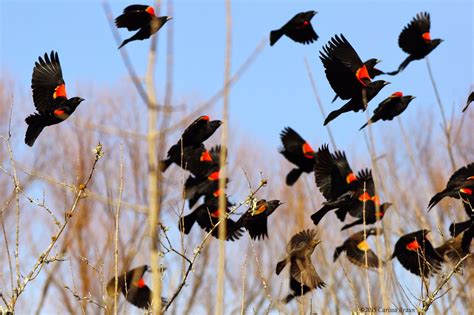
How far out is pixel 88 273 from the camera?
37.6 feet

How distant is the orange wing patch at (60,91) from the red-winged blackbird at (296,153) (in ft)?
5.56

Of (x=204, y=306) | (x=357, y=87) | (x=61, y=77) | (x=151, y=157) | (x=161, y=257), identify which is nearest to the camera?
(x=151, y=157)

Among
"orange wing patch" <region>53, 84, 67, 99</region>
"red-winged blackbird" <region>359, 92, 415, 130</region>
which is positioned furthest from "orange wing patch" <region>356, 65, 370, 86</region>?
"orange wing patch" <region>53, 84, 67, 99</region>

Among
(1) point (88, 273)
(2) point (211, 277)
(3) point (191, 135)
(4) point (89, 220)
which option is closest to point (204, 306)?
(2) point (211, 277)

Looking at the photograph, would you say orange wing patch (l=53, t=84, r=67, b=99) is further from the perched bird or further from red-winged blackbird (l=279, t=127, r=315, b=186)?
red-winged blackbird (l=279, t=127, r=315, b=186)

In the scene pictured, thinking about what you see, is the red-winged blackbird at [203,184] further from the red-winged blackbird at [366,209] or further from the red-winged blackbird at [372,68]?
the red-winged blackbird at [372,68]

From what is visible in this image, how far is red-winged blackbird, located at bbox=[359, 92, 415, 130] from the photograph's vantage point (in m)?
4.26

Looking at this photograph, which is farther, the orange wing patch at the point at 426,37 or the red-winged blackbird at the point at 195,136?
the orange wing patch at the point at 426,37

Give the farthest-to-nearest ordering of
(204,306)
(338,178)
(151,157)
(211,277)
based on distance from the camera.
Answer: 1. (211,277)
2. (204,306)
3. (338,178)
4. (151,157)

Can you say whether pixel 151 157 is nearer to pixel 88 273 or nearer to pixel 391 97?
pixel 391 97

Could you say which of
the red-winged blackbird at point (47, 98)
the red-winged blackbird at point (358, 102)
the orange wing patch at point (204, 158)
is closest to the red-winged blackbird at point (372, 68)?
the red-winged blackbird at point (358, 102)

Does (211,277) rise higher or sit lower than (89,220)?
lower

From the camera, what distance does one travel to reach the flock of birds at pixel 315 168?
3824 mm

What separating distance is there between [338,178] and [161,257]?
1.75 metres
